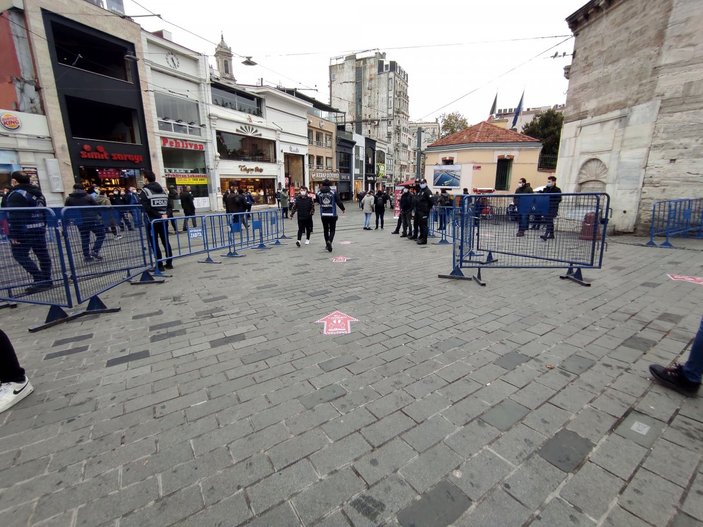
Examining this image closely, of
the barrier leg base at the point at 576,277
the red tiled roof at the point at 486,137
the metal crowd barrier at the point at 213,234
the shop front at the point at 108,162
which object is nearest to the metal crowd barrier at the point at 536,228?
the barrier leg base at the point at 576,277

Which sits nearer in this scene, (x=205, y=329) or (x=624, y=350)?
(x=624, y=350)

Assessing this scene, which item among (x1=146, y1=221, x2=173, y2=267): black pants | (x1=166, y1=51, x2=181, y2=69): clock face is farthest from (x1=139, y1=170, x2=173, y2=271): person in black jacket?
(x1=166, y1=51, x2=181, y2=69): clock face

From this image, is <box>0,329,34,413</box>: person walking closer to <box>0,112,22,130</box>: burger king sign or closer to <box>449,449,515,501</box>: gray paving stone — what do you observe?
<box>449,449,515,501</box>: gray paving stone

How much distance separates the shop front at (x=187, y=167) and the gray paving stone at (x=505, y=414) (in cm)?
2431

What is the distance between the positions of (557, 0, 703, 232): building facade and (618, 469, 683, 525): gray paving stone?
1212cm

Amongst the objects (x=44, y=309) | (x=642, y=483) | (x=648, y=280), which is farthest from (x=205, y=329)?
(x=648, y=280)

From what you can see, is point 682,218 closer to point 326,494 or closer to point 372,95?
point 326,494

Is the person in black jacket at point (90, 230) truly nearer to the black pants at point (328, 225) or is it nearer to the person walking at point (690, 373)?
the black pants at point (328, 225)

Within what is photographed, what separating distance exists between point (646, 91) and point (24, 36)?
25.8 metres

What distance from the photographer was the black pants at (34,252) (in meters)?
4.64

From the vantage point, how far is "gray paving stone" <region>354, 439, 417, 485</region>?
6.74 ft

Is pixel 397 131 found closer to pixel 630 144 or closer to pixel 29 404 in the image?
pixel 630 144

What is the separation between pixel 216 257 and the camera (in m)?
8.99

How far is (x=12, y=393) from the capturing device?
2.77m
